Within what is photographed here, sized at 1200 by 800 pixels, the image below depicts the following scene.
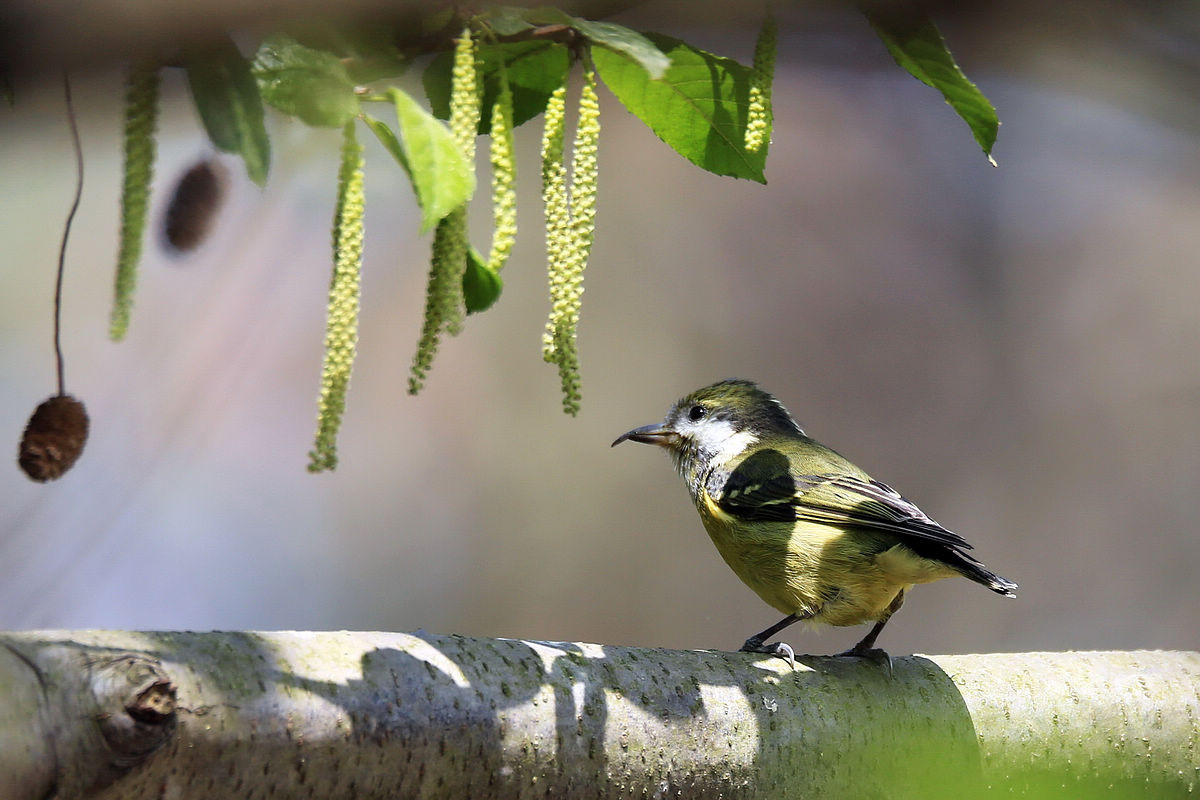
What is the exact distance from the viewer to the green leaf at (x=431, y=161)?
1.07m

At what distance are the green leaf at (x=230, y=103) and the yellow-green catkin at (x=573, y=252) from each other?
0.37 meters

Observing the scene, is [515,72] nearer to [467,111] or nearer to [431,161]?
[467,111]

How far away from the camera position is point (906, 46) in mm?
1327

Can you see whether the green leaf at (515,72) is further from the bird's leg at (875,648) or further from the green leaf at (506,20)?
the bird's leg at (875,648)

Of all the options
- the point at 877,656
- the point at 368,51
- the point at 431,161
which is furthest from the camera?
the point at 877,656

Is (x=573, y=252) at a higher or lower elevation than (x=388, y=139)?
lower

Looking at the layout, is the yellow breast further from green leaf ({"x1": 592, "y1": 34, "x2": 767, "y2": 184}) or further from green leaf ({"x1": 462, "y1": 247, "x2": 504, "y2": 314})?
green leaf ({"x1": 462, "y1": 247, "x2": 504, "y2": 314})

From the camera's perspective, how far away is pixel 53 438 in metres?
1.29

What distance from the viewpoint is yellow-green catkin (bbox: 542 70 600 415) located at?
1363 millimetres

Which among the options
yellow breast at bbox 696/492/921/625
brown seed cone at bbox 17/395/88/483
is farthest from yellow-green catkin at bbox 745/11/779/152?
yellow breast at bbox 696/492/921/625

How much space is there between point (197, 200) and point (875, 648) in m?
1.50

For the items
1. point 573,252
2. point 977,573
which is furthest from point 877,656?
point 573,252

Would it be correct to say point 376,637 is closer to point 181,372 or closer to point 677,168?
point 181,372

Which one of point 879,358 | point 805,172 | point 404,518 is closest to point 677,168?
point 805,172
